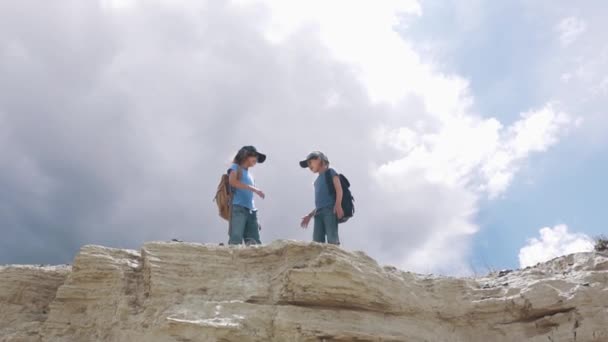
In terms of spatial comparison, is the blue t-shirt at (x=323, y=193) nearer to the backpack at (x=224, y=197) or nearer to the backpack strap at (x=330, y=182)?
the backpack strap at (x=330, y=182)

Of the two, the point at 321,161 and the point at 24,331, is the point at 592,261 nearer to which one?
the point at 321,161

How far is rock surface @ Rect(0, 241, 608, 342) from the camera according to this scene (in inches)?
269

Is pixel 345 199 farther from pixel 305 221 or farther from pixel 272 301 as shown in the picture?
pixel 272 301

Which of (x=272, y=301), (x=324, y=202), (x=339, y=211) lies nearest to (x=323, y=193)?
(x=324, y=202)

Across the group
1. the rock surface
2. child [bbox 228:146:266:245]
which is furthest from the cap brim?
the rock surface

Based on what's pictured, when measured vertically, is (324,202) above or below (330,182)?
below

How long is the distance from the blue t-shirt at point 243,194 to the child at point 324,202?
1.15 meters

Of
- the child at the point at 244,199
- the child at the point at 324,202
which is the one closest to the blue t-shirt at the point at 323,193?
the child at the point at 324,202

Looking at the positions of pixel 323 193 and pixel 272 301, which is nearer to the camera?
pixel 272 301

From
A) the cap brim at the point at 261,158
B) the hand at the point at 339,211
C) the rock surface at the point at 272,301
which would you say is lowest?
the rock surface at the point at 272,301

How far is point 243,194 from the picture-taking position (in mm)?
9164

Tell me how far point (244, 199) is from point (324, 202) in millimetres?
1373

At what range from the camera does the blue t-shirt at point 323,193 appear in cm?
929

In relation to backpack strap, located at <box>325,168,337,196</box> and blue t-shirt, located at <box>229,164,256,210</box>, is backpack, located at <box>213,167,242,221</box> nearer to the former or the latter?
blue t-shirt, located at <box>229,164,256,210</box>
